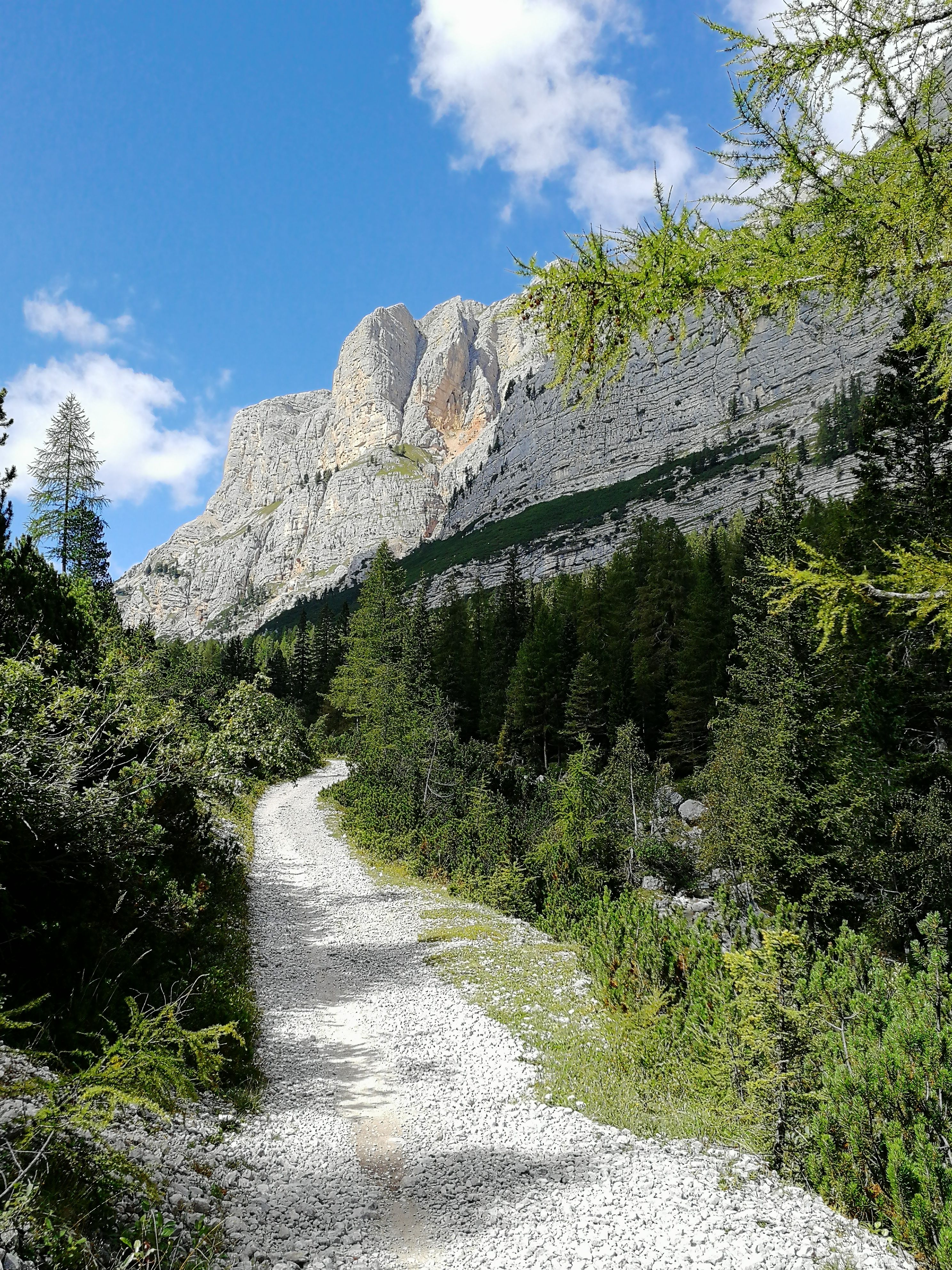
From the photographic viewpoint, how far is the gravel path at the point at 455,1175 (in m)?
4.93

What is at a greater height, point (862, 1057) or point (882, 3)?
point (882, 3)

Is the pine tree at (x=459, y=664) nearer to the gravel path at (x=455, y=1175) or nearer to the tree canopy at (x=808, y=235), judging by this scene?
the gravel path at (x=455, y=1175)

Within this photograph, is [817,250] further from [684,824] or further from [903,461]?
[684,824]

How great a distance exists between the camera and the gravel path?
16.2 feet

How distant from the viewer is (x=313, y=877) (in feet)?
60.4

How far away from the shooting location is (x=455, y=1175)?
6.13 meters

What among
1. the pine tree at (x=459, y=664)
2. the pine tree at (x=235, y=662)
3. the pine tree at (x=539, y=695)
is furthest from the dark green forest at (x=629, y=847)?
the pine tree at (x=235, y=662)

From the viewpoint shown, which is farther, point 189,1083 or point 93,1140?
point 189,1083

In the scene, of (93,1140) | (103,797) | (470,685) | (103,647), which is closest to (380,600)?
(470,685)

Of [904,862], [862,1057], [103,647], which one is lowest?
[904,862]

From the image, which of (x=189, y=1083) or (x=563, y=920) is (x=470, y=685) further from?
(x=189, y=1083)

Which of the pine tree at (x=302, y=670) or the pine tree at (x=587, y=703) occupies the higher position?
the pine tree at (x=302, y=670)

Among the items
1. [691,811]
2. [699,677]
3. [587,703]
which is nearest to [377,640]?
[587,703]

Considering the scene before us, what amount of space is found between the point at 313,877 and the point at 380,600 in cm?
2445
